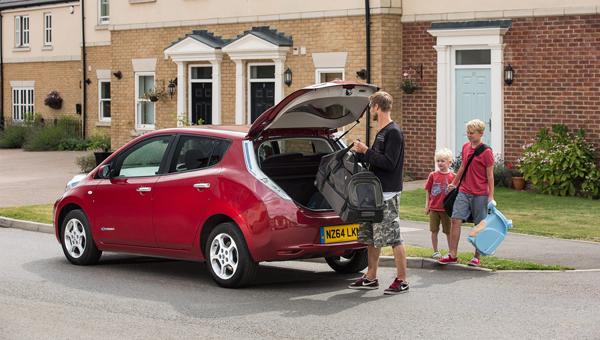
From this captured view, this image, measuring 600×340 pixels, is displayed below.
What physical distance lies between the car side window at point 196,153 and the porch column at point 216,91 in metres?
16.0

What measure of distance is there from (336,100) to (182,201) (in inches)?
70.2

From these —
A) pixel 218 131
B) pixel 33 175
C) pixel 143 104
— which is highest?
pixel 143 104

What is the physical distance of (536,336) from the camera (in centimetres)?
827

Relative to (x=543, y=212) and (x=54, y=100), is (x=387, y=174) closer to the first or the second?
(x=543, y=212)

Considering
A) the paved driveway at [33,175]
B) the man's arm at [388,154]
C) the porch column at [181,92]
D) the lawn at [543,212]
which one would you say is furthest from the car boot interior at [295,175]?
the porch column at [181,92]

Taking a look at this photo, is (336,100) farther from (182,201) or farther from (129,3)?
(129,3)

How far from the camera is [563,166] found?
20.3 m

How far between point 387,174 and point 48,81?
1233 inches

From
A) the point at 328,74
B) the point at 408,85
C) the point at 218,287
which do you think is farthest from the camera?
the point at 328,74

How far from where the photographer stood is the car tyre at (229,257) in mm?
10430

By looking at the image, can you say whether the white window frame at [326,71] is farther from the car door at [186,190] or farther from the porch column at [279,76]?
the car door at [186,190]

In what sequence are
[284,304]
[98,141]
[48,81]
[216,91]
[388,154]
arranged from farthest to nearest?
[48,81] < [98,141] < [216,91] < [388,154] < [284,304]

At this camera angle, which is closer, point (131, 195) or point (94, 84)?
point (131, 195)

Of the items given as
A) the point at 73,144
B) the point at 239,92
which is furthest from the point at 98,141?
the point at 239,92
